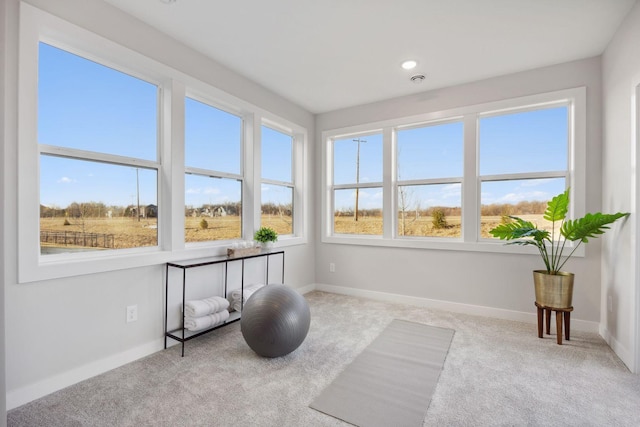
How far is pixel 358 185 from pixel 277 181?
118 centimetres

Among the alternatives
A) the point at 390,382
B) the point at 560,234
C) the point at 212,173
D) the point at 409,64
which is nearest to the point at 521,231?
the point at 560,234

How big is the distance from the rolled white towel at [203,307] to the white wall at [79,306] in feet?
0.76

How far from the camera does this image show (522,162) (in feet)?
11.0

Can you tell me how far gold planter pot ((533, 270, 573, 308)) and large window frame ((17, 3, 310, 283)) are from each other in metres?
2.85

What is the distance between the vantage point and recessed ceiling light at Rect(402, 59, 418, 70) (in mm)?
3036

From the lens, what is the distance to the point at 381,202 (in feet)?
13.8

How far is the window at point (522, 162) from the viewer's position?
319 centimetres

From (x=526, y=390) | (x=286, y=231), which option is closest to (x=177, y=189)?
(x=286, y=231)

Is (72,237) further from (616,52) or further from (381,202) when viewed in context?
(616,52)

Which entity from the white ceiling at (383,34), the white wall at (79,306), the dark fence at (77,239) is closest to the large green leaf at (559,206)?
the white ceiling at (383,34)

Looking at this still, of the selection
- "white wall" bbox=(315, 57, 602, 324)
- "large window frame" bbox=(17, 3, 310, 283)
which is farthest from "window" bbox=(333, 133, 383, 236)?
"large window frame" bbox=(17, 3, 310, 283)

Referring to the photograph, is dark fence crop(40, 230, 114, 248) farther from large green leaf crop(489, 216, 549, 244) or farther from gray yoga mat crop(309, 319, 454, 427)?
large green leaf crop(489, 216, 549, 244)

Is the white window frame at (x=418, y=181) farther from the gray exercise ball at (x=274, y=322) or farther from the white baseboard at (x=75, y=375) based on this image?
the white baseboard at (x=75, y=375)

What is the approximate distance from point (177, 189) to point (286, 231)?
1.87 meters
